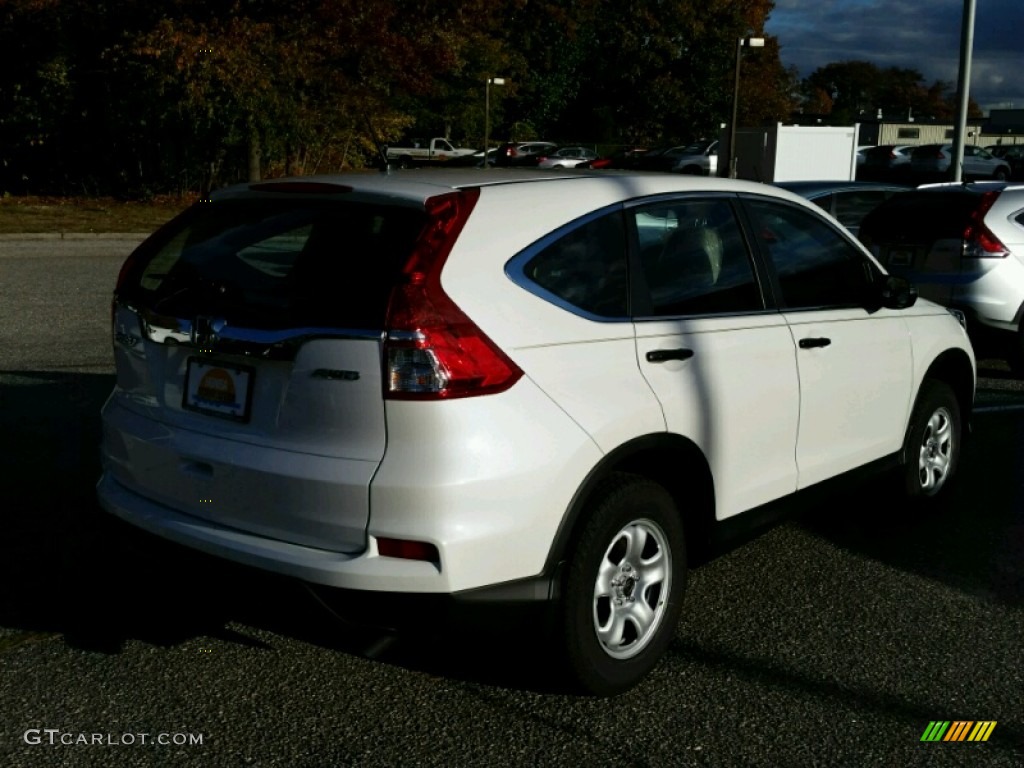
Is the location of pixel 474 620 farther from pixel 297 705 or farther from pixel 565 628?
pixel 297 705

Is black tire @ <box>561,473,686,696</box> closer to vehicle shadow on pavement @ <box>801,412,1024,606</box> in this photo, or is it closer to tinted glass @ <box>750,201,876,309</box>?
tinted glass @ <box>750,201,876,309</box>

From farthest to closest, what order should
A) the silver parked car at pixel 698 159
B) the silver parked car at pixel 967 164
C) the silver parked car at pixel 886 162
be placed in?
the silver parked car at pixel 886 162 → the silver parked car at pixel 698 159 → the silver parked car at pixel 967 164

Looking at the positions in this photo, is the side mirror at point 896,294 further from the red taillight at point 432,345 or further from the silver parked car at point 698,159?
the silver parked car at point 698,159

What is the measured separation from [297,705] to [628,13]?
7317cm

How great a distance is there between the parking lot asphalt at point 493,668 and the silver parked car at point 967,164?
47.7 meters

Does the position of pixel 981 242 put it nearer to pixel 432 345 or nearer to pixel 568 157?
pixel 432 345

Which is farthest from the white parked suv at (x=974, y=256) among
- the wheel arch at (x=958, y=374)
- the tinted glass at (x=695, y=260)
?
the tinted glass at (x=695, y=260)

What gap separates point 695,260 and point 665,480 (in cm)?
81

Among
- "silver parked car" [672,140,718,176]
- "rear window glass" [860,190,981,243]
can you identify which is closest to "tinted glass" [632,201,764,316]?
"rear window glass" [860,190,981,243]

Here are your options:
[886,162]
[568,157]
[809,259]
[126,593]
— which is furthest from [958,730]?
[886,162]

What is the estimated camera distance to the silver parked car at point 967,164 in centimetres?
4981

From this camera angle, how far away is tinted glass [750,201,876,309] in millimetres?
4719

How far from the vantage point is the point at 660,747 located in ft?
11.7

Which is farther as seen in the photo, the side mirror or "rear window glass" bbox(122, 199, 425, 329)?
the side mirror
